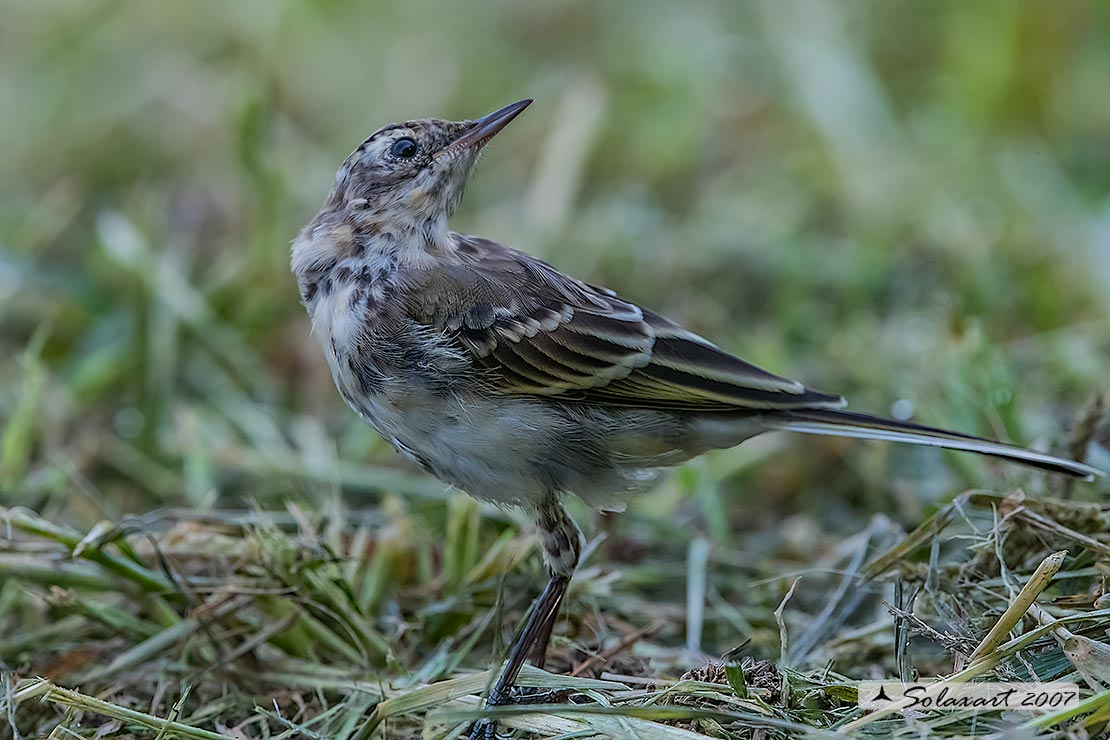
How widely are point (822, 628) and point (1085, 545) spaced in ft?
3.02

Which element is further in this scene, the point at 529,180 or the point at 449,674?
the point at 529,180

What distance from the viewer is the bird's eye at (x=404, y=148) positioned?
13.8 feet

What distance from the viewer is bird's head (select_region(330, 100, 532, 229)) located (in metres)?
4.16

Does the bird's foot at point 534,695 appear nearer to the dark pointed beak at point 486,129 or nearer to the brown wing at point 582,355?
the brown wing at point 582,355

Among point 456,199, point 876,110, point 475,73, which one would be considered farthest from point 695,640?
point 475,73

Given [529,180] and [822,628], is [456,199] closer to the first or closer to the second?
[822,628]

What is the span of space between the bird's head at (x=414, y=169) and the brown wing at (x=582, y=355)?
32 centimetres

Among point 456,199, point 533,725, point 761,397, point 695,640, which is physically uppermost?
point 456,199

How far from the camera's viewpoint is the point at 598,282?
23.3 feet

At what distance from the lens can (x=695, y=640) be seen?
4.16m

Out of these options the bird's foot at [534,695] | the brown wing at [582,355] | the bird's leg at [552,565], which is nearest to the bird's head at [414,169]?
the brown wing at [582,355]

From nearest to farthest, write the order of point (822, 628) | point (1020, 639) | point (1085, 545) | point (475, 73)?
point (1020, 639), point (1085, 545), point (822, 628), point (475, 73)

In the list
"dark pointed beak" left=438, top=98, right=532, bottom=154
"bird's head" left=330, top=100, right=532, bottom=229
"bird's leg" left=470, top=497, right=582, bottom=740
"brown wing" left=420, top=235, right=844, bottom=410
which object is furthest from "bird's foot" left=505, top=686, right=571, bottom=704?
"dark pointed beak" left=438, top=98, right=532, bottom=154

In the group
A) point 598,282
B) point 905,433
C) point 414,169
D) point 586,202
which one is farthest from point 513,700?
point 586,202
